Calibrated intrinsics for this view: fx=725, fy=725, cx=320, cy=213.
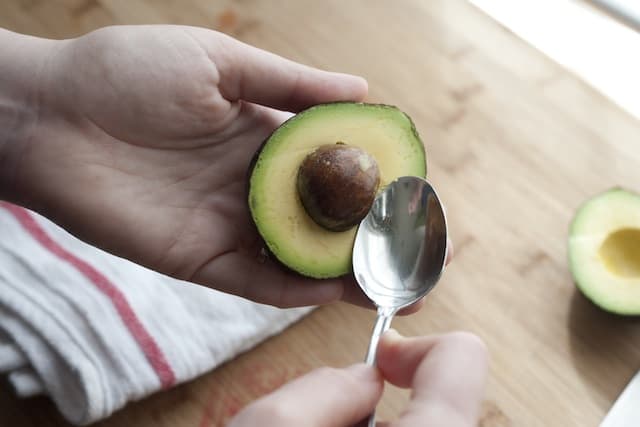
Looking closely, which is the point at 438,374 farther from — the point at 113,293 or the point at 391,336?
the point at 113,293

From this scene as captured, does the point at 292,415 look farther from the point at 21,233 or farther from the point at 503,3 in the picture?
the point at 503,3

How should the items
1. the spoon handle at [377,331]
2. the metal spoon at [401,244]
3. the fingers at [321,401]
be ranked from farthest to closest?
the metal spoon at [401,244] < the spoon handle at [377,331] < the fingers at [321,401]

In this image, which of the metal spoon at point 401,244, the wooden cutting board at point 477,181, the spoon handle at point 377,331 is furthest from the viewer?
the wooden cutting board at point 477,181

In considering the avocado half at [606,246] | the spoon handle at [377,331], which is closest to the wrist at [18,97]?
the spoon handle at [377,331]

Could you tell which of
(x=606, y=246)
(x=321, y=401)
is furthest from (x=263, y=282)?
(x=606, y=246)

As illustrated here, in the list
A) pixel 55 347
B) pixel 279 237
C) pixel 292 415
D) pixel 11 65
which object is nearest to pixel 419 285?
pixel 279 237

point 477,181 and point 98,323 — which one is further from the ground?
point 477,181

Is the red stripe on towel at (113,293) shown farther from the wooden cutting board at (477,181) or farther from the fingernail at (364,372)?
the fingernail at (364,372)
